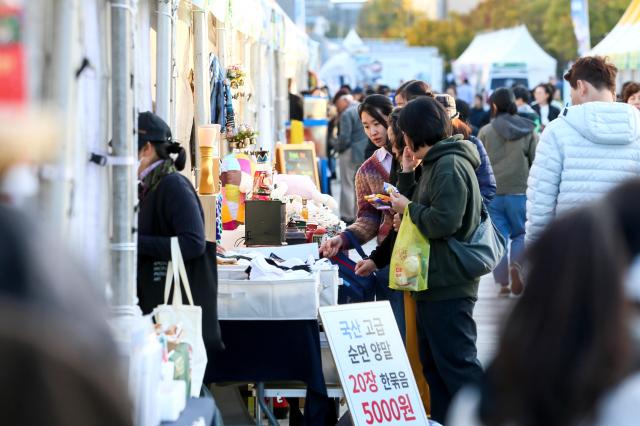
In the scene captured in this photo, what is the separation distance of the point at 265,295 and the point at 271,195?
214cm

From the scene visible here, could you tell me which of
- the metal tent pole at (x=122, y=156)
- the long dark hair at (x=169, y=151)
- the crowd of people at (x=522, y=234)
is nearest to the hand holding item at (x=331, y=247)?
the crowd of people at (x=522, y=234)

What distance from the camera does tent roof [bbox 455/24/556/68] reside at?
39.7 m

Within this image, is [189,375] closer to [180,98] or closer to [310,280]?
[310,280]

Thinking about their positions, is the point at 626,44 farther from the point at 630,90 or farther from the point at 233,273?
the point at 233,273

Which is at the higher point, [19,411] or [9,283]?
[9,283]

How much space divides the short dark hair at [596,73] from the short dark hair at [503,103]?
447 centimetres

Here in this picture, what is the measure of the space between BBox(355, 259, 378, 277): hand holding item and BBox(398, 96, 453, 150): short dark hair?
3.26ft

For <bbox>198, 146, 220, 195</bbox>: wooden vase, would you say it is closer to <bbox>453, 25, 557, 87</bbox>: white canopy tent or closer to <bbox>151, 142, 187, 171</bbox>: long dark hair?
<bbox>151, 142, 187, 171</bbox>: long dark hair

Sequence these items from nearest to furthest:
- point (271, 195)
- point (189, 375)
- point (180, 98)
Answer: point (189, 375) < point (271, 195) < point (180, 98)

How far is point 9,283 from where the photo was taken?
1.48m

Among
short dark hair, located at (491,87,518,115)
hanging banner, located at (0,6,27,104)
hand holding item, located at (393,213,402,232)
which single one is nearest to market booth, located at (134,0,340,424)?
hand holding item, located at (393,213,402,232)

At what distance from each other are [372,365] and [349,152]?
9.55 metres

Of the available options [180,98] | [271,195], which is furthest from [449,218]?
[180,98]

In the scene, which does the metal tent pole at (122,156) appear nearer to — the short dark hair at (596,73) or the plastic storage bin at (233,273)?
the plastic storage bin at (233,273)
